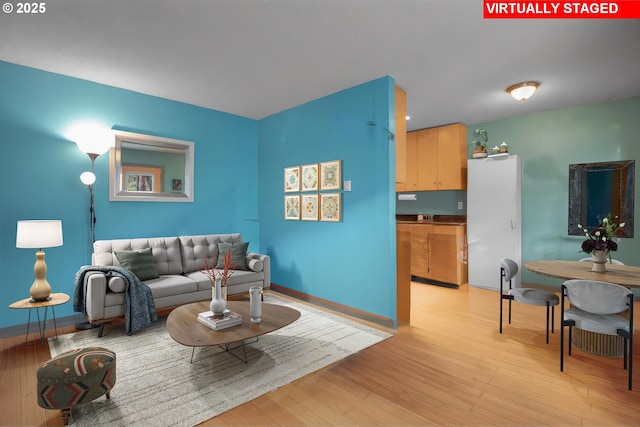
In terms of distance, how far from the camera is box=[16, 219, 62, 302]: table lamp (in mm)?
2953

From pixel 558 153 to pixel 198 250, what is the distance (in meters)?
5.40

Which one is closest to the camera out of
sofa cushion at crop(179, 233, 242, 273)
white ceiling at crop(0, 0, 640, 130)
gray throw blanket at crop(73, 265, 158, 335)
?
white ceiling at crop(0, 0, 640, 130)

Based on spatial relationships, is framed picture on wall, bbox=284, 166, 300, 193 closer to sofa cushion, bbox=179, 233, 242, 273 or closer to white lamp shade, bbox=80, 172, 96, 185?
sofa cushion, bbox=179, 233, 242, 273

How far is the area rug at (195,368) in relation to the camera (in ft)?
6.70

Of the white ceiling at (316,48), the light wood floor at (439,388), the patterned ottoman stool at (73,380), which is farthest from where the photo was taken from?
the white ceiling at (316,48)

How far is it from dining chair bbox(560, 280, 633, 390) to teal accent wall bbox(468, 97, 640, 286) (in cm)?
247

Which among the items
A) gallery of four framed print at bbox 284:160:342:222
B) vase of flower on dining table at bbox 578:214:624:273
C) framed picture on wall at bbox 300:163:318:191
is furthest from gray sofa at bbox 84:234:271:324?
vase of flower on dining table at bbox 578:214:624:273

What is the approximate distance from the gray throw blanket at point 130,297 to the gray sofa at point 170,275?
A: 0.21 ft

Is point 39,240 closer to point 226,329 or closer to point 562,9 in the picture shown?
point 226,329

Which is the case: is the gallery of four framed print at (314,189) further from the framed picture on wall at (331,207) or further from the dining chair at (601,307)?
the dining chair at (601,307)

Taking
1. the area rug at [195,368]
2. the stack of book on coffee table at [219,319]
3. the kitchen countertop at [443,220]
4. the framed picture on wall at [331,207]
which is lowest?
the area rug at [195,368]

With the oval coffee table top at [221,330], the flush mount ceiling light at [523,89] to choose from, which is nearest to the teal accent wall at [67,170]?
the oval coffee table top at [221,330]

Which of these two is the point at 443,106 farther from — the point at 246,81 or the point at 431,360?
the point at 431,360

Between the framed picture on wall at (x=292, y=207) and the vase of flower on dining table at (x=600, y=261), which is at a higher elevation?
the framed picture on wall at (x=292, y=207)
